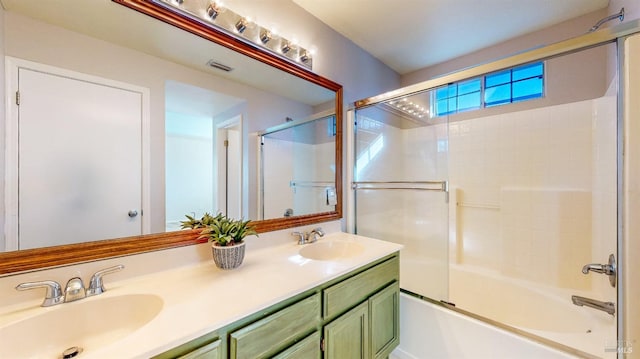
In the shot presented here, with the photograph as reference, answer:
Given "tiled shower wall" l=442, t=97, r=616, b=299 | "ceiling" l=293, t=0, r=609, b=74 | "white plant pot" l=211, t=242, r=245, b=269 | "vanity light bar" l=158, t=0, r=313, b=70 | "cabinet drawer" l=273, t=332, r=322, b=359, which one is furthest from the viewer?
"tiled shower wall" l=442, t=97, r=616, b=299

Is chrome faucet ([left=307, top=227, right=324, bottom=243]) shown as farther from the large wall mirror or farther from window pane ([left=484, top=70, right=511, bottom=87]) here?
window pane ([left=484, top=70, right=511, bottom=87])

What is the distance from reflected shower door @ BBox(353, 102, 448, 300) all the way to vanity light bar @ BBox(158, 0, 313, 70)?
0.76 meters

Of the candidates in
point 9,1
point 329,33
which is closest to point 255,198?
point 9,1

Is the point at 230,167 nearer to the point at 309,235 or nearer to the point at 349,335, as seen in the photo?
the point at 309,235

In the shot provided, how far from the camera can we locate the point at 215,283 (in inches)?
37.3

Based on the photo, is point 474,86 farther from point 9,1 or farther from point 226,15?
point 9,1

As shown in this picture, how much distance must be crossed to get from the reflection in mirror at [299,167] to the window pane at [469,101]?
1562mm

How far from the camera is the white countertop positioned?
0.62 metres

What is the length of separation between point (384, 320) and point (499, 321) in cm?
88

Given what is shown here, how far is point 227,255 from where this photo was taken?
1052 mm

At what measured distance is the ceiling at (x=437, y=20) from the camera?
5.46 feet

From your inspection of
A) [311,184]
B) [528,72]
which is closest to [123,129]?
[311,184]

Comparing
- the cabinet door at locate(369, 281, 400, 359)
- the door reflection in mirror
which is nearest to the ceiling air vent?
the door reflection in mirror

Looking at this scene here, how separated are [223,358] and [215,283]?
281 millimetres
